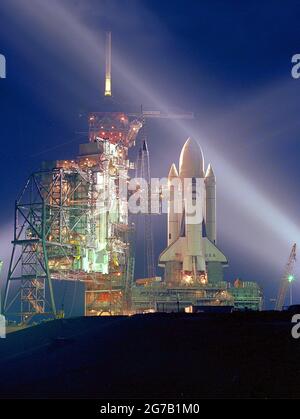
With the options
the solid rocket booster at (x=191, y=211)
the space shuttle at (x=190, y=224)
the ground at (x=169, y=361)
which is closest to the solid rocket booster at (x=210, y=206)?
the space shuttle at (x=190, y=224)

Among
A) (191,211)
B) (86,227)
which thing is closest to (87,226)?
(86,227)

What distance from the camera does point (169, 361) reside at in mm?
47531

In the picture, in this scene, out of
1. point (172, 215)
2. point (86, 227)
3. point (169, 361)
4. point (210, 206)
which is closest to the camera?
point (169, 361)

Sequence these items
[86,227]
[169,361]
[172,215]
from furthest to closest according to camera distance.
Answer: [172,215] < [86,227] < [169,361]

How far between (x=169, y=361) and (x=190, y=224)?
243ft

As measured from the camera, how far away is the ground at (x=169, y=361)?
42.8 metres

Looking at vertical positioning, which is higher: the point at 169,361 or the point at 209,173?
the point at 209,173

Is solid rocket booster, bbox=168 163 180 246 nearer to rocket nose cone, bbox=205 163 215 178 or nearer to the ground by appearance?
rocket nose cone, bbox=205 163 215 178

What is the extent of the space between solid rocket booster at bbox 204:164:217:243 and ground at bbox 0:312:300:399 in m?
69.5

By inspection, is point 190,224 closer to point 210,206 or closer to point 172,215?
point 172,215

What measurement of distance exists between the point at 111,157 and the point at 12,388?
7519 centimetres

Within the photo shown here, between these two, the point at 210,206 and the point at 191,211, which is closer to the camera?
the point at 191,211

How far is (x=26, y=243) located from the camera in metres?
100

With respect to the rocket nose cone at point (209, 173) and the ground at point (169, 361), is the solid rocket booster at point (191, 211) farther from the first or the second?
the ground at point (169, 361)
